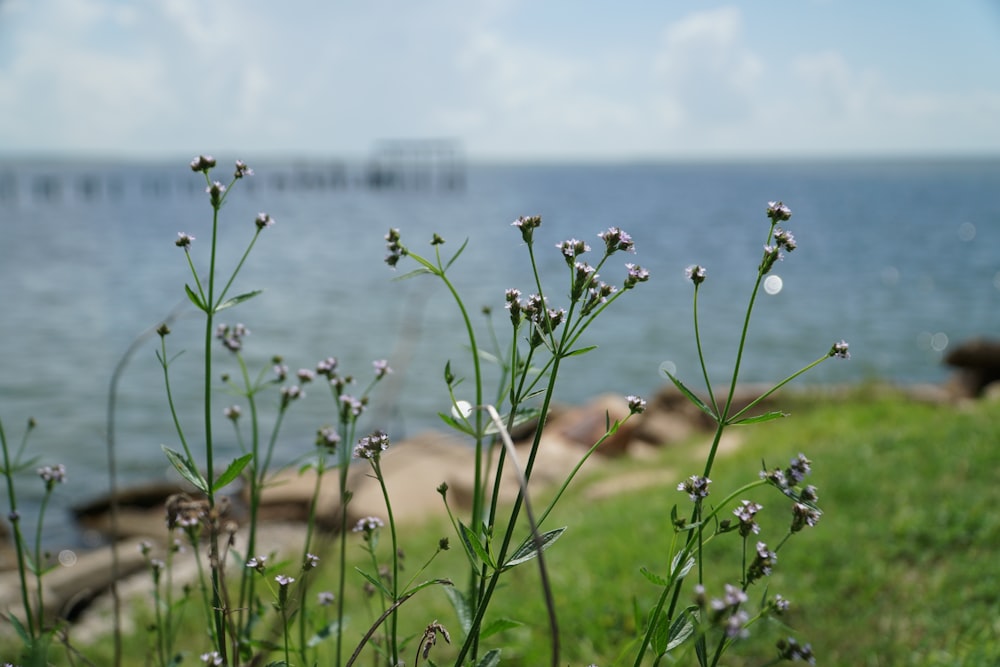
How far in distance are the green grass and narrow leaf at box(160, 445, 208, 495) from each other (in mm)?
1131

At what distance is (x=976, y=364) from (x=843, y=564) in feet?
43.1

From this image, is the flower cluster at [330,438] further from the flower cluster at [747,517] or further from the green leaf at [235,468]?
the flower cluster at [747,517]

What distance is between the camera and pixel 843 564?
418cm

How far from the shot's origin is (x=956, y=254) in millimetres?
42375

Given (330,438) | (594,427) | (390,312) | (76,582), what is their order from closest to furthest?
1. (330,438)
2. (76,582)
3. (594,427)
4. (390,312)

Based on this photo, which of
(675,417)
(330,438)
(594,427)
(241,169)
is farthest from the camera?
(675,417)

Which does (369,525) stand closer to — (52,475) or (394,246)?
(394,246)

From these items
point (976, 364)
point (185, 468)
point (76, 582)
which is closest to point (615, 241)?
point (185, 468)

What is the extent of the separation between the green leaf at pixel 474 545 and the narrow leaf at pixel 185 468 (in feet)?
1.44

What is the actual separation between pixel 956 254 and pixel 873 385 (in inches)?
1468

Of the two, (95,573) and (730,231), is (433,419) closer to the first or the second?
(95,573)

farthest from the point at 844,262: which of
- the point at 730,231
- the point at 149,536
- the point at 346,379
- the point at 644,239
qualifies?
the point at 346,379

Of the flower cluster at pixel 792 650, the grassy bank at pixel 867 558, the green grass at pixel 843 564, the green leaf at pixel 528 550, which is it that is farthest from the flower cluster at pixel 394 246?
the grassy bank at pixel 867 558

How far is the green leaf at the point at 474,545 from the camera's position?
44.8 inches
